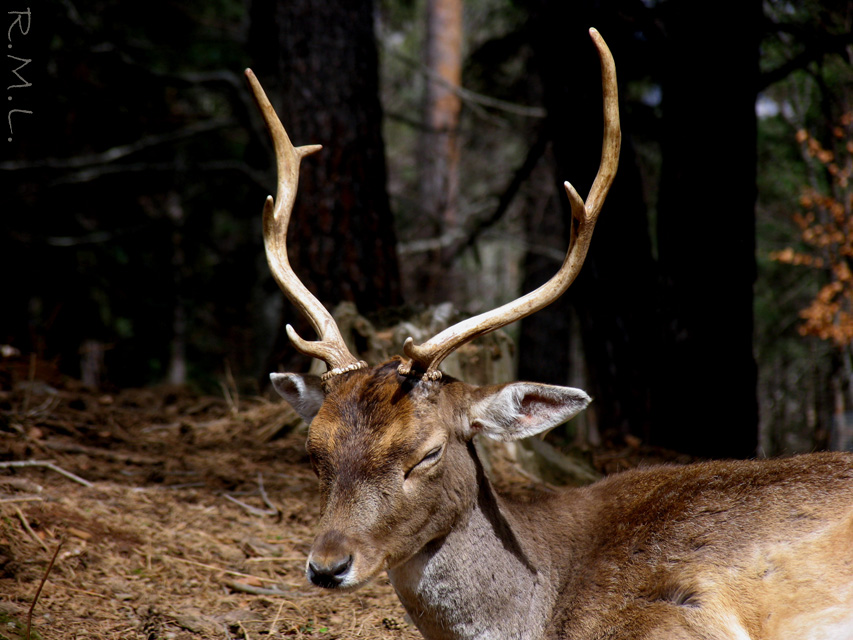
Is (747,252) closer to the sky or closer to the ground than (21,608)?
closer to the sky

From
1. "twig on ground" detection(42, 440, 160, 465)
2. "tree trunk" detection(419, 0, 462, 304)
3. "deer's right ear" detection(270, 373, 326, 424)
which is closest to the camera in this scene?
"deer's right ear" detection(270, 373, 326, 424)

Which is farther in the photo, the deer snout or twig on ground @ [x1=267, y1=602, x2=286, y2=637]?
twig on ground @ [x1=267, y1=602, x2=286, y2=637]

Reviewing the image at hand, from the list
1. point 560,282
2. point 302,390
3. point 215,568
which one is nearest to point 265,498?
point 215,568

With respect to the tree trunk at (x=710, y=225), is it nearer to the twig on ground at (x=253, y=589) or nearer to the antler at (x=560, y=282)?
the antler at (x=560, y=282)

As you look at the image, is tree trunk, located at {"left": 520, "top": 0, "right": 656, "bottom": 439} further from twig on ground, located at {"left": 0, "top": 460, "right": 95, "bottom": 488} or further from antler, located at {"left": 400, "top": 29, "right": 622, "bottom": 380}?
twig on ground, located at {"left": 0, "top": 460, "right": 95, "bottom": 488}

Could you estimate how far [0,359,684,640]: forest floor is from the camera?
3879 mm

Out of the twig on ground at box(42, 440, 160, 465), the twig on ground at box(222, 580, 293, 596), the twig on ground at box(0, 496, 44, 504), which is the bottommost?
the twig on ground at box(222, 580, 293, 596)

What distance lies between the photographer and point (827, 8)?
751 centimetres

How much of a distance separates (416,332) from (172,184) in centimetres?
1013

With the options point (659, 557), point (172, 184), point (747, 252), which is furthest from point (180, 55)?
point (659, 557)

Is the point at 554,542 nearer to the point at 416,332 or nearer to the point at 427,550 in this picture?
the point at 427,550

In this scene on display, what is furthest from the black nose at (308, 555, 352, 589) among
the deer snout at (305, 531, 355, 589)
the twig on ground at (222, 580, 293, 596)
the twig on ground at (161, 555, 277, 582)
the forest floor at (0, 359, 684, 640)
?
the twig on ground at (161, 555, 277, 582)

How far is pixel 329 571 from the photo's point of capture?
3.04m

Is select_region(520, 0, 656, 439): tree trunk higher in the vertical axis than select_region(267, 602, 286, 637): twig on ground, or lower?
higher
